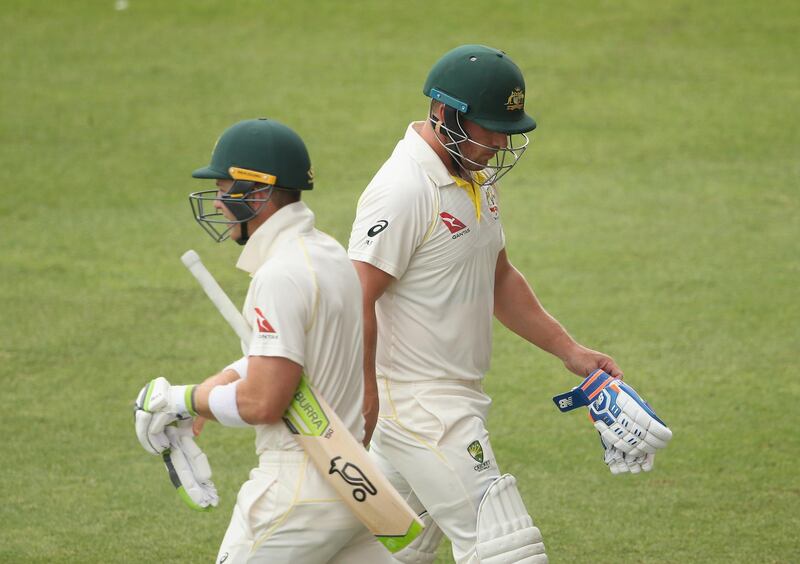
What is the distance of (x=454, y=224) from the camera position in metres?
5.02

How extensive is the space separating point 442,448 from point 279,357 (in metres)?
1.12

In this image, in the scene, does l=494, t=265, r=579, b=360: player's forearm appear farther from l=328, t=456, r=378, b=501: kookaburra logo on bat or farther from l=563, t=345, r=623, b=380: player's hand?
l=328, t=456, r=378, b=501: kookaburra logo on bat

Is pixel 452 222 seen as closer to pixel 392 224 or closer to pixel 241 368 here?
pixel 392 224

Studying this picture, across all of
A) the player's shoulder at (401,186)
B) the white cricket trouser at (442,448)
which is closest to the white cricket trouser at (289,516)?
the white cricket trouser at (442,448)

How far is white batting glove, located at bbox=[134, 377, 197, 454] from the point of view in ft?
13.5

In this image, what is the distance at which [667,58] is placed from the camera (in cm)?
1533

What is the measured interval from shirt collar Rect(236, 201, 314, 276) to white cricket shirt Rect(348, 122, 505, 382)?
674 millimetres

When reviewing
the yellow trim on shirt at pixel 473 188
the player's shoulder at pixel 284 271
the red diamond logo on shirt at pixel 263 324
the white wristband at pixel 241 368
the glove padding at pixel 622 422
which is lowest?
the glove padding at pixel 622 422

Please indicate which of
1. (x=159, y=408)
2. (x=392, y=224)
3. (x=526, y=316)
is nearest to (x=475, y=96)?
(x=392, y=224)

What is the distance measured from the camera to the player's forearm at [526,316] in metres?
5.51

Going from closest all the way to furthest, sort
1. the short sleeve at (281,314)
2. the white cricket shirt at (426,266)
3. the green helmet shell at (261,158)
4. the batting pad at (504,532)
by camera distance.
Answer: the short sleeve at (281,314) → the green helmet shell at (261,158) → the batting pad at (504,532) → the white cricket shirt at (426,266)

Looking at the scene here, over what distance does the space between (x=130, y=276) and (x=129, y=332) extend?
111cm

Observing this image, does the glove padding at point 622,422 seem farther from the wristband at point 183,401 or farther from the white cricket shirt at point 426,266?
the wristband at point 183,401

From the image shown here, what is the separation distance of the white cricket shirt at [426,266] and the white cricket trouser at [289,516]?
3.10ft
